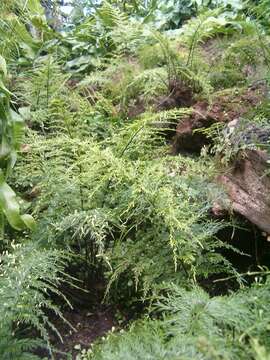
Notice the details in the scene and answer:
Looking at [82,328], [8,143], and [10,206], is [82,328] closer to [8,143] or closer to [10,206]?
[10,206]

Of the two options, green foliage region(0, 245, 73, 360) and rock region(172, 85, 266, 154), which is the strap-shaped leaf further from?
rock region(172, 85, 266, 154)

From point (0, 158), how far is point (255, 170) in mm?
950

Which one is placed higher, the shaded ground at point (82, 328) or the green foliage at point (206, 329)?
the green foliage at point (206, 329)

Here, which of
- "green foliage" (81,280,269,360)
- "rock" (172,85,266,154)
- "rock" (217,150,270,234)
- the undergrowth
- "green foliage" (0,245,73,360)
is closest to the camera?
"green foliage" (81,280,269,360)

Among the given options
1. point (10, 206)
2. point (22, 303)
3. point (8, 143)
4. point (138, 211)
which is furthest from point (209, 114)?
point (22, 303)

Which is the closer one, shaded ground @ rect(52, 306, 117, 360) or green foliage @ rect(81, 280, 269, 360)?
green foliage @ rect(81, 280, 269, 360)

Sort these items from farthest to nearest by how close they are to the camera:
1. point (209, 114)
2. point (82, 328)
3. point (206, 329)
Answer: point (209, 114) < point (82, 328) < point (206, 329)

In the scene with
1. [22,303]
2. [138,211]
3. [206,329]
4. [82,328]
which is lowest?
[82,328]

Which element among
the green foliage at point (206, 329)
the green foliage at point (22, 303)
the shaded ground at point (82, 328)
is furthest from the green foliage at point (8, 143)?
the green foliage at point (206, 329)

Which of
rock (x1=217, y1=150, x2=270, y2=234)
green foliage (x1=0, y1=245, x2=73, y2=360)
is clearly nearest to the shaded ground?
green foliage (x1=0, y1=245, x2=73, y2=360)

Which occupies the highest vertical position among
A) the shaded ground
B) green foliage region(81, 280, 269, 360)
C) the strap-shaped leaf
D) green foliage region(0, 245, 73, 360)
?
green foliage region(81, 280, 269, 360)

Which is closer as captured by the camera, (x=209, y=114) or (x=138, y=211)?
(x=138, y=211)

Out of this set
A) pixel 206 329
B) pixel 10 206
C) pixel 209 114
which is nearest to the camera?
pixel 206 329

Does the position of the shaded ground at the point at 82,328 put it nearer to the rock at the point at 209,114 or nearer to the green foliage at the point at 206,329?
the green foliage at the point at 206,329
